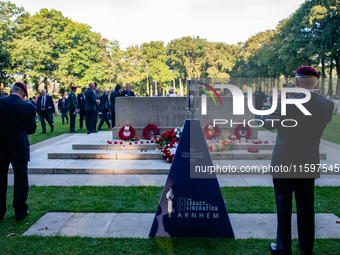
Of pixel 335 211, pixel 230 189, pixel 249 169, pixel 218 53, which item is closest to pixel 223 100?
pixel 249 169

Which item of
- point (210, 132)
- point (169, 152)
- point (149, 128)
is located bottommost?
point (169, 152)

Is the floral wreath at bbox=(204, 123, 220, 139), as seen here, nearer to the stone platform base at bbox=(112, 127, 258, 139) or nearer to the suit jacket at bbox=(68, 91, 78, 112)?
the stone platform base at bbox=(112, 127, 258, 139)

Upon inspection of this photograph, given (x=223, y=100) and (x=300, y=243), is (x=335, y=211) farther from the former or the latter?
(x=223, y=100)

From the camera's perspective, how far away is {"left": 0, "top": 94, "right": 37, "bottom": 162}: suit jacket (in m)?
4.20

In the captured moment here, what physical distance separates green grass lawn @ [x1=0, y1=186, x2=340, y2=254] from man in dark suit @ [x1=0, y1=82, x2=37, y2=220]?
0.35 m

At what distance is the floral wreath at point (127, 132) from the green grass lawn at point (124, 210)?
3.59 metres

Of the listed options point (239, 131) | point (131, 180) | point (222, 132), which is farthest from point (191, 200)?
point (222, 132)

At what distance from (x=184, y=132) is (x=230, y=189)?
102 inches

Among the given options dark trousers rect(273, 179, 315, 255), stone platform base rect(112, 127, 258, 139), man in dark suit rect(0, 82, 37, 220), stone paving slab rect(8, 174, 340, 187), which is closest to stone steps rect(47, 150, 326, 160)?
stone paving slab rect(8, 174, 340, 187)

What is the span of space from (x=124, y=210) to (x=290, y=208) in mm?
2748

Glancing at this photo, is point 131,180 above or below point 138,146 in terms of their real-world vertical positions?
below

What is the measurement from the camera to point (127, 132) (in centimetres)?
942

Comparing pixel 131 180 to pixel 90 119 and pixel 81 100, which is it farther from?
pixel 81 100

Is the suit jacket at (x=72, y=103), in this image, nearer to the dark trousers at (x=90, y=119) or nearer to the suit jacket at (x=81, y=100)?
the suit jacket at (x=81, y=100)
